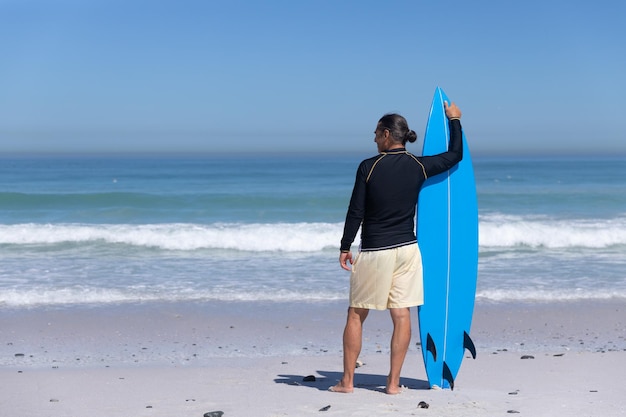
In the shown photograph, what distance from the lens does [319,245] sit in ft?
40.0

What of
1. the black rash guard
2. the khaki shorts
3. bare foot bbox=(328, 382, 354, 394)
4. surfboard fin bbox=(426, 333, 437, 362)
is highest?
the black rash guard

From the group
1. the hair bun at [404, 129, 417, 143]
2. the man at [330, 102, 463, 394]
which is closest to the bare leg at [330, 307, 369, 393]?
the man at [330, 102, 463, 394]

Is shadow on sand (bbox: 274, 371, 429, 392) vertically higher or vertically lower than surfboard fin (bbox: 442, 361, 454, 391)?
lower

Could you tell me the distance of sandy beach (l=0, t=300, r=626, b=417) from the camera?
3.81 metres

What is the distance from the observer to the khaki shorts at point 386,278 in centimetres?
377

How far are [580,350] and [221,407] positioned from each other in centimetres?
278

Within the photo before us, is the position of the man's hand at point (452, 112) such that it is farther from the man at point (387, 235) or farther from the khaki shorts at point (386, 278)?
the khaki shorts at point (386, 278)

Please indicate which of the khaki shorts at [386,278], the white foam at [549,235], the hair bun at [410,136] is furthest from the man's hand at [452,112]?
the white foam at [549,235]

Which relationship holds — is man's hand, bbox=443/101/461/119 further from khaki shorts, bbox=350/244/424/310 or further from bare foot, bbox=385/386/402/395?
bare foot, bbox=385/386/402/395

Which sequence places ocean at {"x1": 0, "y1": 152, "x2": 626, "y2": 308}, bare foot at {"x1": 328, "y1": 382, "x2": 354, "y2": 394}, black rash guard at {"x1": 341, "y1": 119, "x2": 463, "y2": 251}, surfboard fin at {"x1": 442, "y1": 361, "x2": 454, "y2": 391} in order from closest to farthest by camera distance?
black rash guard at {"x1": 341, "y1": 119, "x2": 463, "y2": 251} < bare foot at {"x1": 328, "y1": 382, "x2": 354, "y2": 394} < surfboard fin at {"x1": 442, "y1": 361, "x2": 454, "y2": 391} < ocean at {"x1": 0, "y1": 152, "x2": 626, "y2": 308}

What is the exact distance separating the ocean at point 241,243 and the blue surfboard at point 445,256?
10.1 feet

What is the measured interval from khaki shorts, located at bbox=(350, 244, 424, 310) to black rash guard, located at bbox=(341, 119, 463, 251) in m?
0.05

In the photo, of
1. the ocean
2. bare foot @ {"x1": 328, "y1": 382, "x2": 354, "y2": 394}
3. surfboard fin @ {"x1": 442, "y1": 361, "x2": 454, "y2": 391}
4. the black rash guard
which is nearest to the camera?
the black rash guard

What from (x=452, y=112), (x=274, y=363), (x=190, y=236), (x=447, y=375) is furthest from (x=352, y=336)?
(x=190, y=236)
